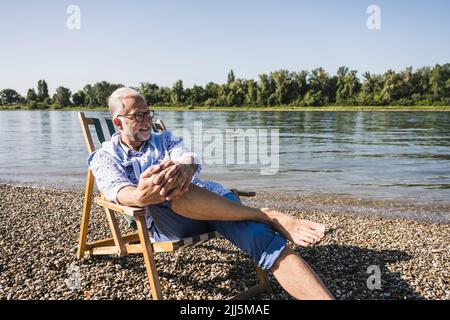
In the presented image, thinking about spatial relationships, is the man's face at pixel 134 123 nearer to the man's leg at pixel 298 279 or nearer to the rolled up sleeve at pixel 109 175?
the rolled up sleeve at pixel 109 175

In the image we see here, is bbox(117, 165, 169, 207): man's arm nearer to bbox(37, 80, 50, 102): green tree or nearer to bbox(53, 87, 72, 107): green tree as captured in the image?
bbox(53, 87, 72, 107): green tree

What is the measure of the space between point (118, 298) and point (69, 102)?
435 feet

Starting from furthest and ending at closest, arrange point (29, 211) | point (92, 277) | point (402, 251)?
point (29, 211), point (402, 251), point (92, 277)

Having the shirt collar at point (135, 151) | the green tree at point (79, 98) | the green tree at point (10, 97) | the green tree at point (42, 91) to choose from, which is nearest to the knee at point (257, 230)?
the shirt collar at point (135, 151)

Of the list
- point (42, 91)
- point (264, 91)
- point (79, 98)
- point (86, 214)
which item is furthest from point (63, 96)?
point (86, 214)

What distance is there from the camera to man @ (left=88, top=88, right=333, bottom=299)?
2.78 metres

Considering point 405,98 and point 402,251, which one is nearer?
point 402,251

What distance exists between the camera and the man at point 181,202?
2.78m

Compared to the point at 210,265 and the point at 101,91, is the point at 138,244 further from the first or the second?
the point at 101,91
